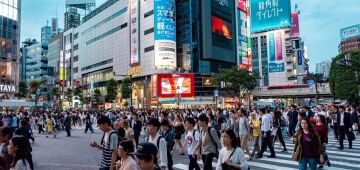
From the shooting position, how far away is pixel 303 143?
21.2 ft

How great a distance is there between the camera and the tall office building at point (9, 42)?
54.7 metres

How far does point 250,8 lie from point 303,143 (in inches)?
3336

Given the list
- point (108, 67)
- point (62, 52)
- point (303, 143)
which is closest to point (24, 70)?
point (62, 52)

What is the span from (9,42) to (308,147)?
194 ft

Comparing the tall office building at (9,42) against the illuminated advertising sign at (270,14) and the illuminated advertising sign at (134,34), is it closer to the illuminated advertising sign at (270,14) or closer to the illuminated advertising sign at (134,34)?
the illuminated advertising sign at (134,34)

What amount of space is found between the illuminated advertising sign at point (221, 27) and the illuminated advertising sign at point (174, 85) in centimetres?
1478

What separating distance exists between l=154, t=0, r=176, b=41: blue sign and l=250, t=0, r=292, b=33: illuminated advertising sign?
94.8 feet

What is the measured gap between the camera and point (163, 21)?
64.1 meters

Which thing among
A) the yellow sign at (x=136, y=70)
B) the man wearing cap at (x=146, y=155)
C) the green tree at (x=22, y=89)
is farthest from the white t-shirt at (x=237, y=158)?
the green tree at (x=22, y=89)

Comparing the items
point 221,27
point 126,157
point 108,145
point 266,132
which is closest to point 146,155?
point 126,157

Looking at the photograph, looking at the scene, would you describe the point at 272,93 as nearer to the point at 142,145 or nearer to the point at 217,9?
the point at 217,9

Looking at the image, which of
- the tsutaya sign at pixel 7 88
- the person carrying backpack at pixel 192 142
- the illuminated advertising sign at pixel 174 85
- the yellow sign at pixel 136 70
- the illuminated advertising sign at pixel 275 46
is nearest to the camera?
the person carrying backpack at pixel 192 142

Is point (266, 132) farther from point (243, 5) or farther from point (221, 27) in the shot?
point (243, 5)

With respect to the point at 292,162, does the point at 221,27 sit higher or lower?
higher
